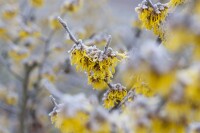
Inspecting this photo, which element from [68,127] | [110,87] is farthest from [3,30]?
[68,127]

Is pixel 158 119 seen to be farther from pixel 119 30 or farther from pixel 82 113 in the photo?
pixel 119 30

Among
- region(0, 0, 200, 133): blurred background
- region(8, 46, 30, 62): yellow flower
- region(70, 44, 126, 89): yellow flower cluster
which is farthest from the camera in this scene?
region(8, 46, 30, 62): yellow flower

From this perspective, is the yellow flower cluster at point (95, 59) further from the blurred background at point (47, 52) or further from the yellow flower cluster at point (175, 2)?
the yellow flower cluster at point (175, 2)

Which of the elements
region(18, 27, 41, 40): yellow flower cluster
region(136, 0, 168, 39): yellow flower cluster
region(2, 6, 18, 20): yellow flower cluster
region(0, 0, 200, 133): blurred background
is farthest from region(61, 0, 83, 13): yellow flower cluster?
region(136, 0, 168, 39): yellow flower cluster

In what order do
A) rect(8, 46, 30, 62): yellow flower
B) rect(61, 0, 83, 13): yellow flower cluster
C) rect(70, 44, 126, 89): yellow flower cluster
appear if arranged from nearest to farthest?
rect(70, 44, 126, 89): yellow flower cluster
rect(61, 0, 83, 13): yellow flower cluster
rect(8, 46, 30, 62): yellow flower

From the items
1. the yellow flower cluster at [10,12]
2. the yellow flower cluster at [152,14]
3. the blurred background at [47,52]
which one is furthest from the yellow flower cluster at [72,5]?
the yellow flower cluster at [152,14]

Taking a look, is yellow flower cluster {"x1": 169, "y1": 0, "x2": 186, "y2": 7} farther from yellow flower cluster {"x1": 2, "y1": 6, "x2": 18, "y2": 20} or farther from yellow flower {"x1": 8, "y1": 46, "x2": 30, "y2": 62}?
yellow flower cluster {"x1": 2, "y1": 6, "x2": 18, "y2": 20}

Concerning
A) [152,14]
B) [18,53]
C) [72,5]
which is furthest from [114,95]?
[18,53]
